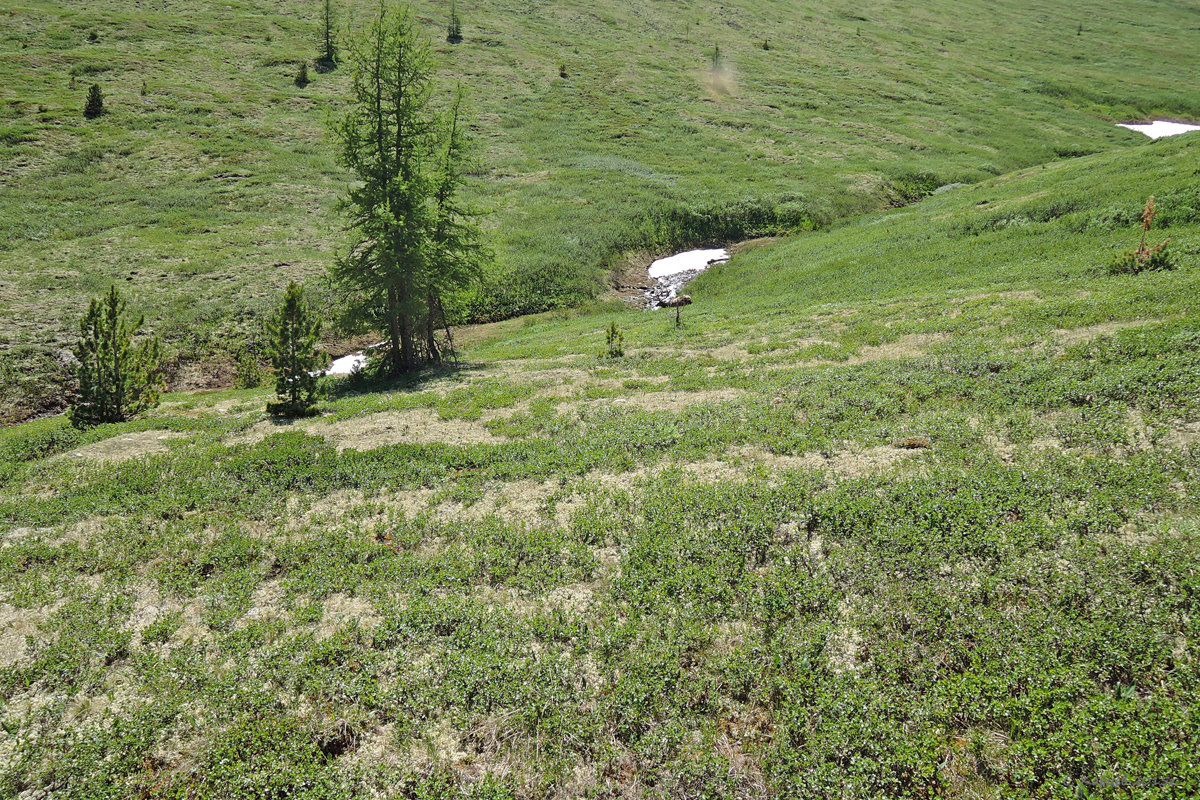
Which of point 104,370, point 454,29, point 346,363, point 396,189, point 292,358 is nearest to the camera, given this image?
point 104,370

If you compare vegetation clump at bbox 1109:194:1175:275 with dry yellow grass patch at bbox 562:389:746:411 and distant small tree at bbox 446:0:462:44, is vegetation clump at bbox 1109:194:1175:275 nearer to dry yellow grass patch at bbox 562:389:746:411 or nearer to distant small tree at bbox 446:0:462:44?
dry yellow grass patch at bbox 562:389:746:411

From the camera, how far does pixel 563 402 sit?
1716cm

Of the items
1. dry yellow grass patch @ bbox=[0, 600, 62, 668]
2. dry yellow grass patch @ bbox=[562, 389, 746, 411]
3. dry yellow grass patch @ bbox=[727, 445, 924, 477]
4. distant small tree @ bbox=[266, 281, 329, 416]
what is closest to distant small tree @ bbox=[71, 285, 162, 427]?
distant small tree @ bbox=[266, 281, 329, 416]

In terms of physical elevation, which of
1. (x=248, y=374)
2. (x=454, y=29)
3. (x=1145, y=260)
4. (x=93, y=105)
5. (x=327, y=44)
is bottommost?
(x=248, y=374)

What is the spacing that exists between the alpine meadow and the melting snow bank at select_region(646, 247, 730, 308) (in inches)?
214

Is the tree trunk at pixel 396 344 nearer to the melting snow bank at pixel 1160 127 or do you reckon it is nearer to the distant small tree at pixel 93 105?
the distant small tree at pixel 93 105

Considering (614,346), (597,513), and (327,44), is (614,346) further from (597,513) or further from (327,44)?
(327,44)

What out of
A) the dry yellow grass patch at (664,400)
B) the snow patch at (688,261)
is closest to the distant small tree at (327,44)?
the snow patch at (688,261)

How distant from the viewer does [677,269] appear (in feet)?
156

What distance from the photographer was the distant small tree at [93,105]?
1953 inches

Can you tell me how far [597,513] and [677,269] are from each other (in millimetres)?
40939

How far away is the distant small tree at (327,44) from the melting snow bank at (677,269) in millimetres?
58933

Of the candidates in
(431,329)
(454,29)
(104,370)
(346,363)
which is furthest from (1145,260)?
(454,29)

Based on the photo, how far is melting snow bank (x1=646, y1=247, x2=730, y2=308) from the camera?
43.4 m
